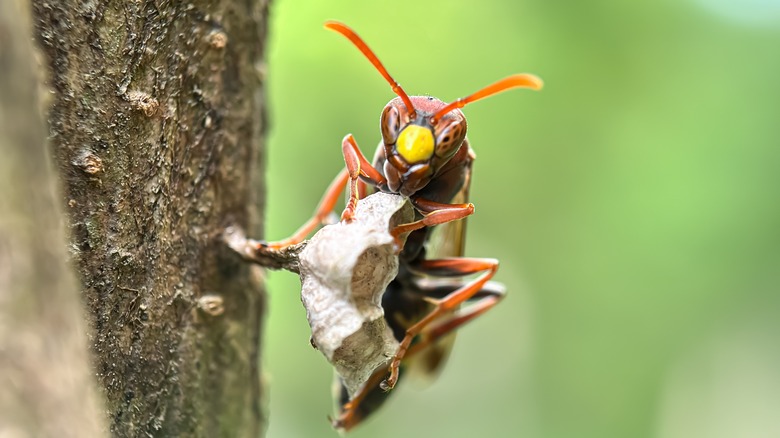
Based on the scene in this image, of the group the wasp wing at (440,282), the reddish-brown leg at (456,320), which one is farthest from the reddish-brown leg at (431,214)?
the reddish-brown leg at (456,320)

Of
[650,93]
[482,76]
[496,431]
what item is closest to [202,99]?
[482,76]

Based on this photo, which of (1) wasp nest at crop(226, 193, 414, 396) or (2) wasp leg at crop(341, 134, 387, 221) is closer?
(1) wasp nest at crop(226, 193, 414, 396)

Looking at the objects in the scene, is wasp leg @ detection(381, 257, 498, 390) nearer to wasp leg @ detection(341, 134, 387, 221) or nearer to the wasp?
the wasp

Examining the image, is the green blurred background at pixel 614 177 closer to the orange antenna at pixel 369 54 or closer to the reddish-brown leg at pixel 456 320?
the reddish-brown leg at pixel 456 320

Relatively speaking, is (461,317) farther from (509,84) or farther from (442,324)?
(509,84)

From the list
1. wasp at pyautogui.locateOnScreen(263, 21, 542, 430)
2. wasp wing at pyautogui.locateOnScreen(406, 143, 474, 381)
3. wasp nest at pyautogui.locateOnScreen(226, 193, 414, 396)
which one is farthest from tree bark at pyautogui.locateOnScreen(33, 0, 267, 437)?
wasp wing at pyautogui.locateOnScreen(406, 143, 474, 381)

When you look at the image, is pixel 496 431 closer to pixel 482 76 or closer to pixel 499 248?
pixel 499 248
